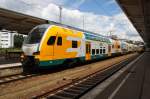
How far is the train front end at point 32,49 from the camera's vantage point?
664 inches

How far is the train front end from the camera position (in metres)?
16.9

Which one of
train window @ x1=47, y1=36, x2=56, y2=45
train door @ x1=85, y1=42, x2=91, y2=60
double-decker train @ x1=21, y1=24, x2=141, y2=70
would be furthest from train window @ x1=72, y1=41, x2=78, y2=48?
train window @ x1=47, y1=36, x2=56, y2=45

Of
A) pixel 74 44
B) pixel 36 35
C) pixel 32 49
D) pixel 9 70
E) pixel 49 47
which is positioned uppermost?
pixel 36 35

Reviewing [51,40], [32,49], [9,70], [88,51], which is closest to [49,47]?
[51,40]

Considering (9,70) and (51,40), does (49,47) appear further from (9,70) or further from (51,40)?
(9,70)

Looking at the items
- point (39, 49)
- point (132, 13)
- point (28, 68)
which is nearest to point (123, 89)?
point (39, 49)

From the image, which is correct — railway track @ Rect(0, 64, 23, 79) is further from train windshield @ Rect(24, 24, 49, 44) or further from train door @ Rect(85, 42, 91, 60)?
train door @ Rect(85, 42, 91, 60)

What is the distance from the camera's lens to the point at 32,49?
56.2 ft

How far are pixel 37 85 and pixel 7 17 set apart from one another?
10772 millimetres

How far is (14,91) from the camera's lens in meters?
11.5

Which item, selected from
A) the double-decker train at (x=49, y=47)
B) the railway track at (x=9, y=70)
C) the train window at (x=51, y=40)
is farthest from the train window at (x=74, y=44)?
the railway track at (x=9, y=70)

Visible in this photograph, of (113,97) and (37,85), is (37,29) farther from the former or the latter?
(113,97)

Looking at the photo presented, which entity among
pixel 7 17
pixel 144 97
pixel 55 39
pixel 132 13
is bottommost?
pixel 144 97

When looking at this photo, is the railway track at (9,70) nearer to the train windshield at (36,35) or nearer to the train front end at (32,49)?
the train front end at (32,49)
